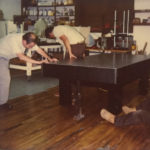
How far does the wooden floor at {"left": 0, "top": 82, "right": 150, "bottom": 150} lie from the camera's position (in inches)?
109

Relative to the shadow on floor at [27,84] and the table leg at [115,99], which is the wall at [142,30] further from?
the table leg at [115,99]

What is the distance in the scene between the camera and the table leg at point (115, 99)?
362 centimetres

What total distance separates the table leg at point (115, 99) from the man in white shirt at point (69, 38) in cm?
125

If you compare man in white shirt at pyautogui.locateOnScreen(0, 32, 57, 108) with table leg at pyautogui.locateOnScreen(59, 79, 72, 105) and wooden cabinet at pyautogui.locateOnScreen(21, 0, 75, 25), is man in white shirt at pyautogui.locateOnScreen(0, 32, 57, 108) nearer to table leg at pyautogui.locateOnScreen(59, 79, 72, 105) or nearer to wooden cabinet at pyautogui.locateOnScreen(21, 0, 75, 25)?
table leg at pyautogui.locateOnScreen(59, 79, 72, 105)

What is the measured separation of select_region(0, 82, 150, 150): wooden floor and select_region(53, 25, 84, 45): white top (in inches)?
45.6

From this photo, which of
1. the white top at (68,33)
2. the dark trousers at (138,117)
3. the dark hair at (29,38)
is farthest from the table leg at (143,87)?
the dark hair at (29,38)

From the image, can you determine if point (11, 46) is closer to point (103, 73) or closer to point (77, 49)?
point (103, 73)

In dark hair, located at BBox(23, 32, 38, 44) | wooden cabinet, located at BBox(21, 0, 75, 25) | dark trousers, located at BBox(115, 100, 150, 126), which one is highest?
wooden cabinet, located at BBox(21, 0, 75, 25)

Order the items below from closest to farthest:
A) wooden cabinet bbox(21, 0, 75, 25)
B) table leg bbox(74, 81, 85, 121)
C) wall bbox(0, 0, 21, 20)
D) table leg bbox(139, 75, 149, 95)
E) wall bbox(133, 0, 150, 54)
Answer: table leg bbox(74, 81, 85, 121)
table leg bbox(139, 75, 149, 95)
wall bbox(133, 0, 150, 54)
wooden cabinet bbox(21, 0, 75, 25)
wall bbox(0, 0, 21, 20)

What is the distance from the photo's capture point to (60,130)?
3158 mm

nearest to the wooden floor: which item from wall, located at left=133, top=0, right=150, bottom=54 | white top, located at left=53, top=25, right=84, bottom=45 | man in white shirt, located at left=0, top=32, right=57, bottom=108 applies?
man in white shirt, located at left=0, top=32, right=57, bottom=108

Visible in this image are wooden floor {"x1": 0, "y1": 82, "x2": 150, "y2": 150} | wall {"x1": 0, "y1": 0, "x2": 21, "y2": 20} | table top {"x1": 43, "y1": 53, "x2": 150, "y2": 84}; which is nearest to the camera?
wooden floor {"x1": 0, "y1": 82, "x2": 150, "y2": 150}

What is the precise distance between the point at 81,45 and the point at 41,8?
4.58 meters

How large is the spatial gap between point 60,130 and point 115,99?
2.90ft
